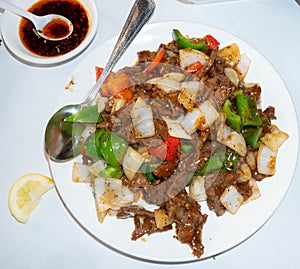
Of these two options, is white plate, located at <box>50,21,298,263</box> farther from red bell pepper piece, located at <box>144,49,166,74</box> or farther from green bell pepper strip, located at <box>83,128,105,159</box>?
red bell pepper piece, located at <box>144,49,166,74</box>

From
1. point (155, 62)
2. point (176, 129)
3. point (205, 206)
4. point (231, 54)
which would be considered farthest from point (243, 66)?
point (205, 206)

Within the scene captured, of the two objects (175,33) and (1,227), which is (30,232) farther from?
(175,33)

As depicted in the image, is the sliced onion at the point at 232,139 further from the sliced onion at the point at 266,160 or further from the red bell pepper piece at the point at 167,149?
the red bell pepper piece at the point at 167,149

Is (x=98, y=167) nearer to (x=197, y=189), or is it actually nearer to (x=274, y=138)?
(x=197, y=189)

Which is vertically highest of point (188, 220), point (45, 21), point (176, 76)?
point (45, 21)

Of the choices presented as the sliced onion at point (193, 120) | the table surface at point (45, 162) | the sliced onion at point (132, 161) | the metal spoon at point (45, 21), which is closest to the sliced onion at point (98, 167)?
the sliced onion at point (132, 161)

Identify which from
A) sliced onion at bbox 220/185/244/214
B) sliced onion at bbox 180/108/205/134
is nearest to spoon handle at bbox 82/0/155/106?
sliced onion at bbox 180/108/205/134

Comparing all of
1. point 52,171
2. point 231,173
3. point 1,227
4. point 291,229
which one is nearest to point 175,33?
point 231,173
